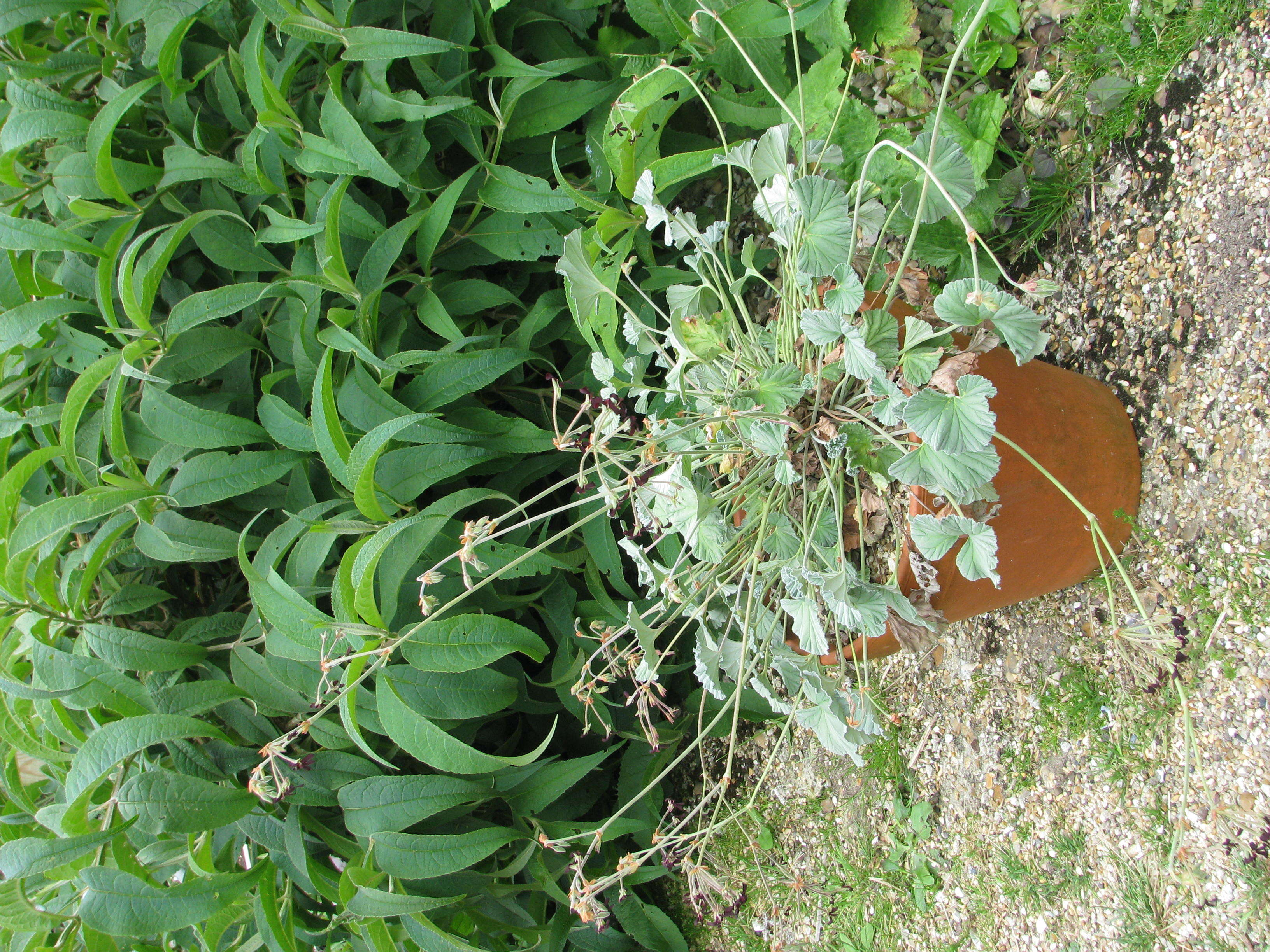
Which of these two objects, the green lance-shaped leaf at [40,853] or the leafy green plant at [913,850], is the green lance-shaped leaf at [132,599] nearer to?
the green lance-shaped leaf at [40,853]

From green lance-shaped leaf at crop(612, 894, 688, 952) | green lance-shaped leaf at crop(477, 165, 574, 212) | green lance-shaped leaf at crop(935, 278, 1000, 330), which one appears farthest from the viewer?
green lance-shaped leaf at crop(612, 894, 688, 952)

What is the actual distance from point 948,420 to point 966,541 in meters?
0.12

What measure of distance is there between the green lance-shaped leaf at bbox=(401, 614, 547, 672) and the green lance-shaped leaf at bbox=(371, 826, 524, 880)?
0.22 metres

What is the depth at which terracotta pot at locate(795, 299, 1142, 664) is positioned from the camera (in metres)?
0.76

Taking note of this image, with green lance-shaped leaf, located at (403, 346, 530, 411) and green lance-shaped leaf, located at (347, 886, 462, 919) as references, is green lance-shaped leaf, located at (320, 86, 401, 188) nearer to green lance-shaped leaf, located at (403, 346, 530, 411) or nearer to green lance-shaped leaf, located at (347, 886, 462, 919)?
green lance-shaped leaf, located at (403, 346, 530, 411)

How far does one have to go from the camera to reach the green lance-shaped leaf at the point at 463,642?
0.85m

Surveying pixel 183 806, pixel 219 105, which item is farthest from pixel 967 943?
pixel 219 105

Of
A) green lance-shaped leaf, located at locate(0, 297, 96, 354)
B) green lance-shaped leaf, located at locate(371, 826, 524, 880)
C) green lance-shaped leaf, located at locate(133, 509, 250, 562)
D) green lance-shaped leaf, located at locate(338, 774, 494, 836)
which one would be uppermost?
green lance-shaped leaf, located at locate(0, 297, 96, 354)

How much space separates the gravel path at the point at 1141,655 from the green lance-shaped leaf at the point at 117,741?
0.69 meters

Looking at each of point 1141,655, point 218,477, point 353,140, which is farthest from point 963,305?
point 218,477

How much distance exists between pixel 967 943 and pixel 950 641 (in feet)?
1.21

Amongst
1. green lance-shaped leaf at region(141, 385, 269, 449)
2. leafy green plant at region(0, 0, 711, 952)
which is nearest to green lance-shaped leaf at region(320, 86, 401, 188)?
leafy green plant at region(0, 0, 711, 952)

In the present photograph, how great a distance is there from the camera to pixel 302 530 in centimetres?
96

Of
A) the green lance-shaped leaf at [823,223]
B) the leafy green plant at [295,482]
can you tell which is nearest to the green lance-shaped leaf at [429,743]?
the leafy green plant at [295,482]
